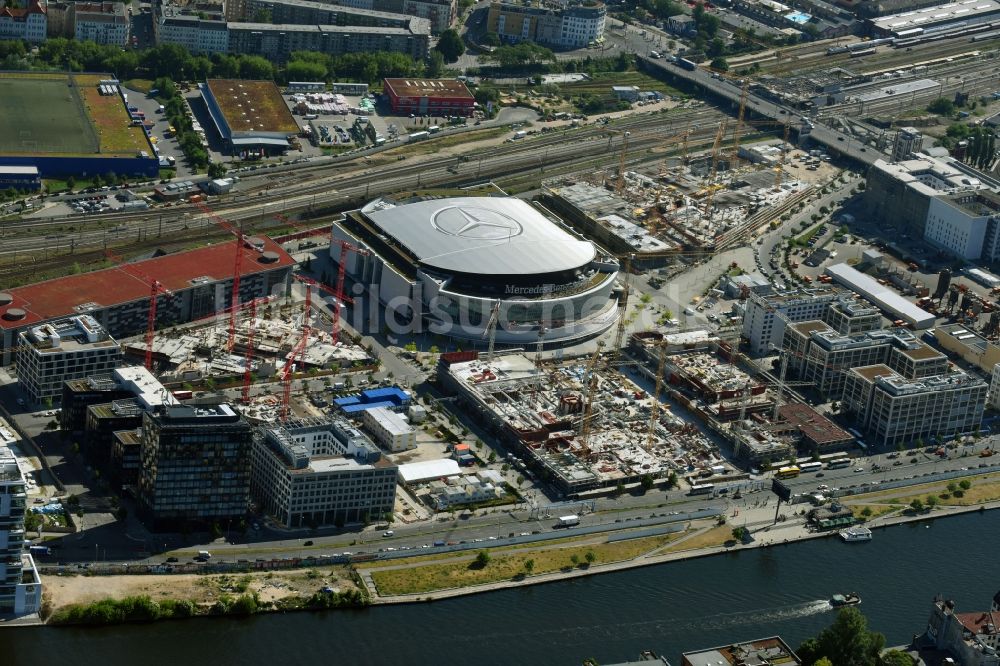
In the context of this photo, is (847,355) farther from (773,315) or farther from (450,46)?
(450,46)

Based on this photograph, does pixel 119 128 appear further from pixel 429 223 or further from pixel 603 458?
pixel 603 458

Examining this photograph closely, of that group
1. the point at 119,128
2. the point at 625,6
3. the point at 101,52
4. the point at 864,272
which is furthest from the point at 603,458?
the point at 625,6

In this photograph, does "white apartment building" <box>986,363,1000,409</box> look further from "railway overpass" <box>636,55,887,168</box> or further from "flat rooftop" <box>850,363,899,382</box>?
"railway overpass" <box>636,55,887,168</box>

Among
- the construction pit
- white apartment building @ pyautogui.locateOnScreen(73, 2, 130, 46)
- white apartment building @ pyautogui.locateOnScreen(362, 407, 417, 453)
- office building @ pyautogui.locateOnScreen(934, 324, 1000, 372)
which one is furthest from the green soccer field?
office building @ pyautogui.locateOnScreen(934, 324, 1000, 372)

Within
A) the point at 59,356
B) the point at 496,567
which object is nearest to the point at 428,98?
the point at 59,356

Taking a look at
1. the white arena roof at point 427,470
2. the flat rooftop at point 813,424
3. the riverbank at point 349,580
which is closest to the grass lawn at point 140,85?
the white arena roof at point 427,470

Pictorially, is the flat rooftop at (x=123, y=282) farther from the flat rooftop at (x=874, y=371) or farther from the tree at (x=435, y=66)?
the tree at (x=435, y=66)
